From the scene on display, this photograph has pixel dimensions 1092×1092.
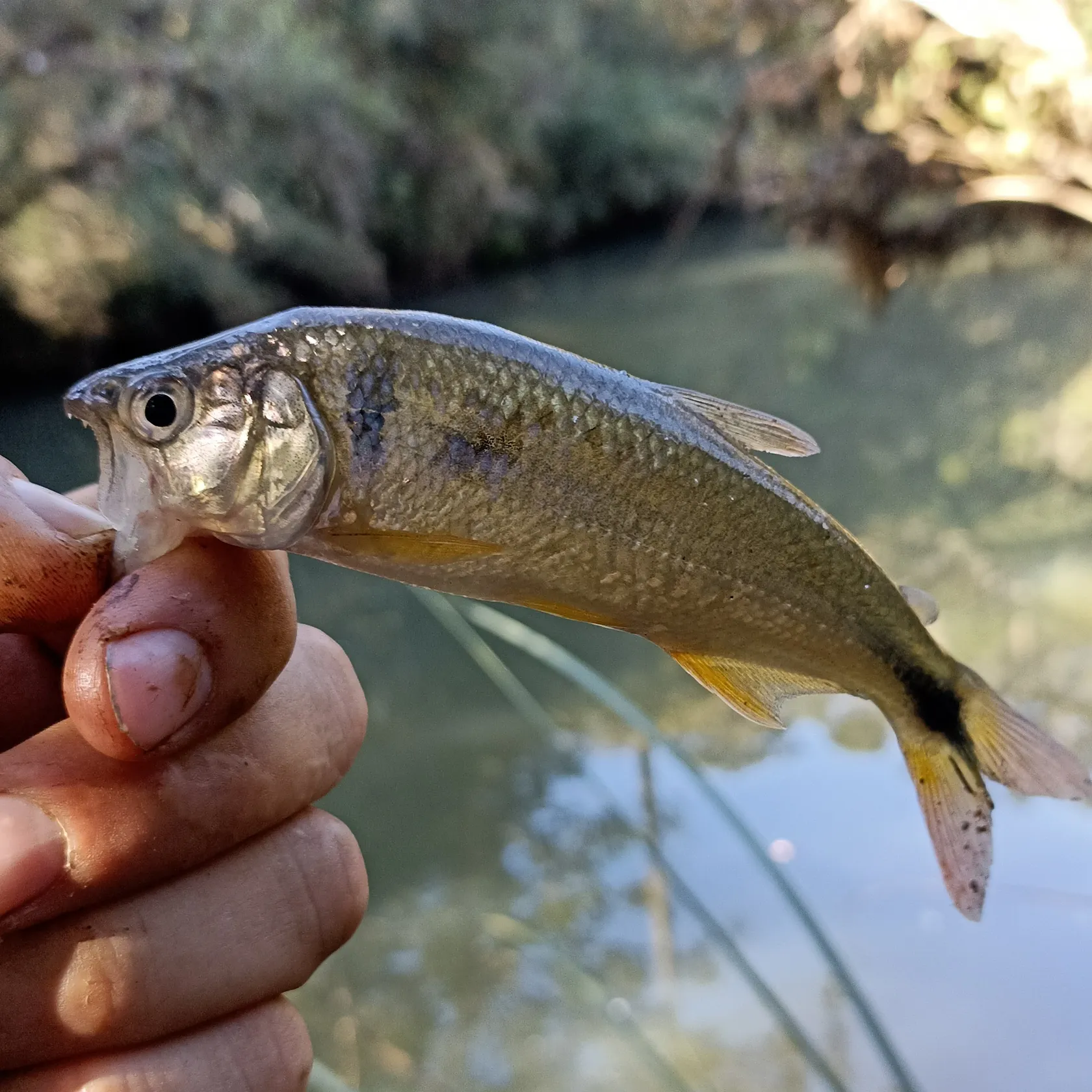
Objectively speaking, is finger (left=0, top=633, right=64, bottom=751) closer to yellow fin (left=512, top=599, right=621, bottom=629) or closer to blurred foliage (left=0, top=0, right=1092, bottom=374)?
yellow fin (left=512, top=599, right=621, bottom=629)

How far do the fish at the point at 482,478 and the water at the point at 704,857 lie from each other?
7.22ft

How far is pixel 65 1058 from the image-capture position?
1.29 metres

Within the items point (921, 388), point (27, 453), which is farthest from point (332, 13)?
point (27, 453)

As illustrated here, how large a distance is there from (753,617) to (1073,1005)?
2.76 meters

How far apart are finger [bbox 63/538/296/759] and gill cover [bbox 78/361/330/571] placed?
0.10 metres

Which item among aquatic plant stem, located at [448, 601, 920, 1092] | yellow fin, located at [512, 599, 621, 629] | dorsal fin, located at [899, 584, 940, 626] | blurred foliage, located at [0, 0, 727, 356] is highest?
dorsal fin, located at [899, 584, 940, 626]

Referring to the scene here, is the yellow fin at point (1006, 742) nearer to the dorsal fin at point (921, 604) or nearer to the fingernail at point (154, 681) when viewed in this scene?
the dorsal fin at point (921, 604)

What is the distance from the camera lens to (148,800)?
1.29 metres

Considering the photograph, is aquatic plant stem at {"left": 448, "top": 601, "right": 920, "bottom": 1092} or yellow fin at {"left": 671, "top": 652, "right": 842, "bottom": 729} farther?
aquatic plant stem at {"left": 448, "top": 601, "right": 920, "bottom": 1092}

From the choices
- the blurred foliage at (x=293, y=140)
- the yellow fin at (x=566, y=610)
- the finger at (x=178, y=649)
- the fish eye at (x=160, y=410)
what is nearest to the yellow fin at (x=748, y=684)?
the yellow fin at (x=566, y=610)

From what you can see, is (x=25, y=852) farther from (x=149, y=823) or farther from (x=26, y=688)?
(x=26, y=688)

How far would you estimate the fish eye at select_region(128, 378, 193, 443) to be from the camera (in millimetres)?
1134

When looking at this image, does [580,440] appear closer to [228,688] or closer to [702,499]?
[702,499]

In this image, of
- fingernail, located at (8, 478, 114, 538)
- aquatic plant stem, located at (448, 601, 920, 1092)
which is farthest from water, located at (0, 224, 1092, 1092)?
fingernail, located at (8, 478, 114, 538)
